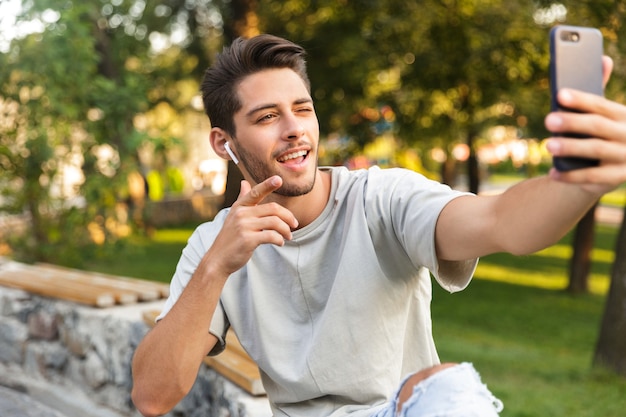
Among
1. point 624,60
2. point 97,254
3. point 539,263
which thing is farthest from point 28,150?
point 539,263

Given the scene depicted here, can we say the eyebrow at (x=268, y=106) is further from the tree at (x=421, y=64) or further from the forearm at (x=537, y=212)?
the tree at (x=421, y=64)

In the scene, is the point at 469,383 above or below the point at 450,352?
above

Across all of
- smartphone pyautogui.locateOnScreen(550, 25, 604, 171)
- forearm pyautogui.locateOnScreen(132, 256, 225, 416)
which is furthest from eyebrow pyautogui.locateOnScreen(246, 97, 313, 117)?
smartphone pyautogui.locateOnScreen(550, 25, 604, 171)

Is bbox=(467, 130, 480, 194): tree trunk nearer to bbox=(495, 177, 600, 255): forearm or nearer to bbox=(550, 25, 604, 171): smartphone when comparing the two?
bbox=(495, 177, 600, 255): forearm

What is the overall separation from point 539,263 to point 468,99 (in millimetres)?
4977

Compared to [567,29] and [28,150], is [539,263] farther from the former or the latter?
[567,29]

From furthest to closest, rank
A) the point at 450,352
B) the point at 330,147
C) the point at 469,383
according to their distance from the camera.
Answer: the point at 330,147 → the point at 450,352 → the point at 469,383

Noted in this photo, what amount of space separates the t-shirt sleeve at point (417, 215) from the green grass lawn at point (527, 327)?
2.70 meters

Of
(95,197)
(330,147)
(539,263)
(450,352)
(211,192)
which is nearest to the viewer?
(450,352)

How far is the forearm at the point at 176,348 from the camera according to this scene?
2.07 meters

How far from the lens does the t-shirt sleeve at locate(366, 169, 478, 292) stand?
1.90 metres

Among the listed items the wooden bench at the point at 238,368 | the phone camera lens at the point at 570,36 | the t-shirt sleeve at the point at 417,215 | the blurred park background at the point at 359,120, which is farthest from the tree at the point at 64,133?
the phone camera lens at the point at 570,36

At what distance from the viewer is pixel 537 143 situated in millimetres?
11586

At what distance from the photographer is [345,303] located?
2143mm
